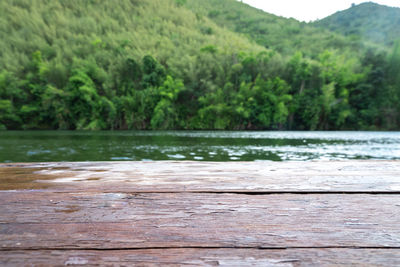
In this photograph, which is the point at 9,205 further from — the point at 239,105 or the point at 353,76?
the point at 353,76

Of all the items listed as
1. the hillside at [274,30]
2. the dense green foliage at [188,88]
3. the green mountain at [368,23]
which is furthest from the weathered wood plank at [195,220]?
the green mountain at [368,23]

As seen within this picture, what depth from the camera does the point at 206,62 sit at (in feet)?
120

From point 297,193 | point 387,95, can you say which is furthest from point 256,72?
point 297,193

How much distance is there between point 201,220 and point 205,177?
0.55 m

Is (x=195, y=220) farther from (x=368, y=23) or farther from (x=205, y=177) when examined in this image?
(x=368, y=23)

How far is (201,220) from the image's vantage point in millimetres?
875

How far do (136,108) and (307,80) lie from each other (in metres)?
23.3

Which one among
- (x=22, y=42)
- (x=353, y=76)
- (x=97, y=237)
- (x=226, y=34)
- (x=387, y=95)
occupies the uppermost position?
(x=226, y=34)

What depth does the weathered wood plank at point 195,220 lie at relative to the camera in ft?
2.46

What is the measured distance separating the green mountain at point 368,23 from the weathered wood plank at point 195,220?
60190 millimetres

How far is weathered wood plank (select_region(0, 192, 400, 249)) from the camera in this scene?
75cm

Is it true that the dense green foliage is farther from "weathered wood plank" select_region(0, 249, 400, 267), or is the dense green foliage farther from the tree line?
"weathered wood plank" select_region(0, 249, 400, 267)

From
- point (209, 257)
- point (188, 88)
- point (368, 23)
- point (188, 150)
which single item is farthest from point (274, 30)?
point (209, 257)

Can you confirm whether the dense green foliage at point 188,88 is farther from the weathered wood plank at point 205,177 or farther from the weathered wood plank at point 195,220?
the weathered wood plank at point 195,220
